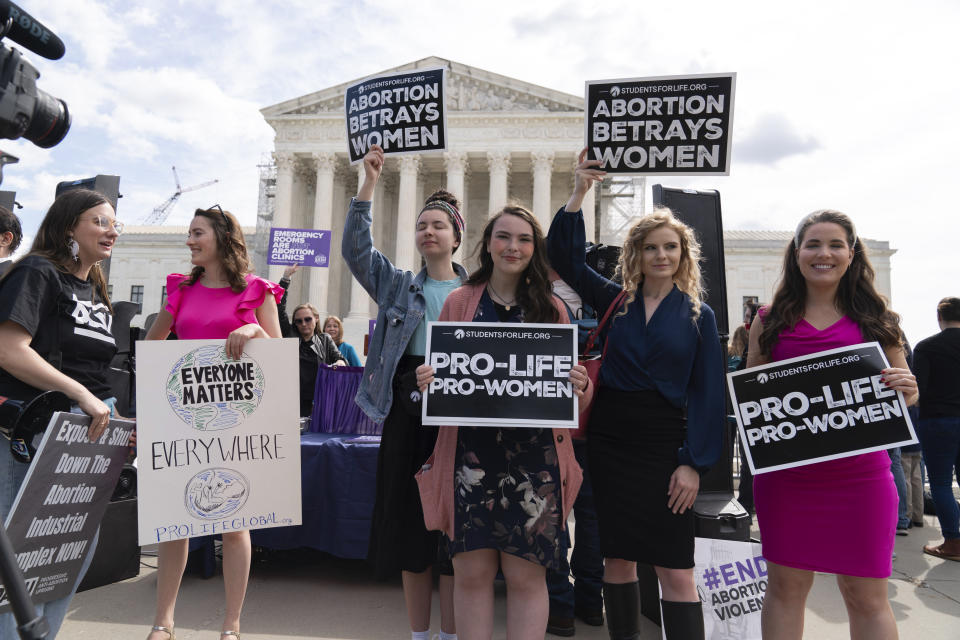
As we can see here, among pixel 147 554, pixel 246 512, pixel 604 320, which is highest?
pixel 604 320

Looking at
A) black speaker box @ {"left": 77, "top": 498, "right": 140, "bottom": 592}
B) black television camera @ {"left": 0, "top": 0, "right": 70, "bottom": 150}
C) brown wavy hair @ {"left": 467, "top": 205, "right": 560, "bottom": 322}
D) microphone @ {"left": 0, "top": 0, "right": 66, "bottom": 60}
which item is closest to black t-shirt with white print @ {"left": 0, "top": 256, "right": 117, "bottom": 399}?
black television camera @ {"left": 0, "top": 0, "right": 70, "bottom": 150}

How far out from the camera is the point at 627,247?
284 cm

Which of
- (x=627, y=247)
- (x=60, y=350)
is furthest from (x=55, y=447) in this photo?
(x=627, y=247)

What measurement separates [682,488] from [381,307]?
5.54ft

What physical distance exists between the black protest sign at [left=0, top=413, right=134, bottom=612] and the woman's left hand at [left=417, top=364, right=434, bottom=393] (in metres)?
1.45

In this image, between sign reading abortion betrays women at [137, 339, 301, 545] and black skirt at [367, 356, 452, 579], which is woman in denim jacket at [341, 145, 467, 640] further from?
sign reading abortion betrays women at [137, 339, 301, 545]

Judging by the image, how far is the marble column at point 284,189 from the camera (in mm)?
34562

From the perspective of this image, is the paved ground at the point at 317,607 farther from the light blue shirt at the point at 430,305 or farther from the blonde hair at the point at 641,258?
the blonde hair at the point at 641,258

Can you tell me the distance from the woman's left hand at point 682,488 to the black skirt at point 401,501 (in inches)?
42.6

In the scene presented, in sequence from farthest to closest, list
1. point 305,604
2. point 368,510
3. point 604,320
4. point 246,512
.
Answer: point 368,510 → point 305,604 → point 246,512 → point 604,320

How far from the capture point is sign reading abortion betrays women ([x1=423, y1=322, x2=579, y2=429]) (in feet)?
7.72

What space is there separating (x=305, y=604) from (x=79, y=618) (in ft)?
4.50

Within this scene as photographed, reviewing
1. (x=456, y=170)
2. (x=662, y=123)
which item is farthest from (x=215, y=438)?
(x=456, y=170)

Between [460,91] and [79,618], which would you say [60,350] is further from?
[460,91]
